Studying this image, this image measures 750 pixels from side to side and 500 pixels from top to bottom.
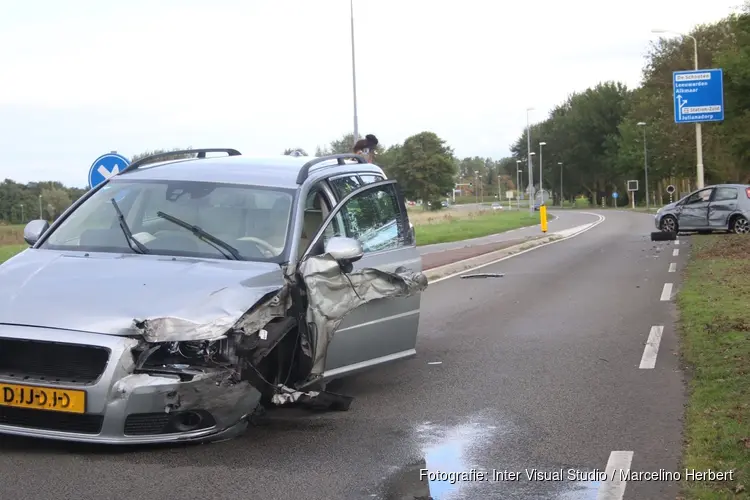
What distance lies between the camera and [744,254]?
66.0 feet

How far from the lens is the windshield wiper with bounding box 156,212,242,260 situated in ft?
20.2

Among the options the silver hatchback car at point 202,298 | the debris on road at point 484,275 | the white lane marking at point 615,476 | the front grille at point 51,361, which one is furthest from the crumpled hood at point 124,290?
the debris on road at point 484,275

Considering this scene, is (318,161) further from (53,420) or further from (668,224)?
(668,224)

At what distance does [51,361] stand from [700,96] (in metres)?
35.3

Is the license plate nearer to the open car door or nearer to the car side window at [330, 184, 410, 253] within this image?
the open car door

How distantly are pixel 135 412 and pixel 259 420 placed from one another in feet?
4.13

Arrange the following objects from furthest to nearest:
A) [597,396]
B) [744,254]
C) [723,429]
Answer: [744,254] < [597,396] < [723,429]

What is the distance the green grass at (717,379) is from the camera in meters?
4.91

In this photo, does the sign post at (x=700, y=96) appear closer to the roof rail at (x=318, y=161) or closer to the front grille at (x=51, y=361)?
the roof rail at (x=318, y=161)

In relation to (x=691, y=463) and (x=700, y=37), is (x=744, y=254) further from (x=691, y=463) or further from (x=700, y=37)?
(x=700, y=37)

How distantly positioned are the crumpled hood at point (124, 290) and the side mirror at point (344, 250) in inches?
17.0

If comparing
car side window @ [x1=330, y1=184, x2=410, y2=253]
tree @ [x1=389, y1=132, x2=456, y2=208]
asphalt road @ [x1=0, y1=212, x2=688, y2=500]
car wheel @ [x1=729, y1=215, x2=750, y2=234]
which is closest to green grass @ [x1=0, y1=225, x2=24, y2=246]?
car wheel @ [x1=729, y1=215, x2=750, y2=234]

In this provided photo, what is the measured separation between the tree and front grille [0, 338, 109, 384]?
292ft

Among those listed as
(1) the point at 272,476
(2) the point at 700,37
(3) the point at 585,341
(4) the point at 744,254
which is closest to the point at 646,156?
(2) the point at 700,37
